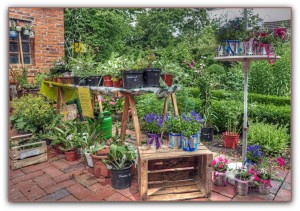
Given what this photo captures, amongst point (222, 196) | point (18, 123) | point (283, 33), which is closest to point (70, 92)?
point (18, 123)

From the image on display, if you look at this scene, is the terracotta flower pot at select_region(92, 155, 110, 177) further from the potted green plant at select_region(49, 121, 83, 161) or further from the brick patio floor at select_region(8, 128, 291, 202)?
the potted green plant at select_region(49, 121, 83, 161)

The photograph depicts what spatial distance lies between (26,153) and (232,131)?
2957 mm

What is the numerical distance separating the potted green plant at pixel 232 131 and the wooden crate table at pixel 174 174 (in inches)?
52.8

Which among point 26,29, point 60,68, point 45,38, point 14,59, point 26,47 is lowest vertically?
point 60,68

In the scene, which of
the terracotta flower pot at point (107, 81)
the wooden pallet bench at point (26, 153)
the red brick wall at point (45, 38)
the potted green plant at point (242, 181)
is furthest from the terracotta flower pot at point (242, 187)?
the red brick wall at point (45, 38)

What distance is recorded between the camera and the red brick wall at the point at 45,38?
5316mm

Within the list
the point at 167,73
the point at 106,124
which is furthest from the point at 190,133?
the point at 106,124

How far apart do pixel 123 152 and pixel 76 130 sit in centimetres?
108

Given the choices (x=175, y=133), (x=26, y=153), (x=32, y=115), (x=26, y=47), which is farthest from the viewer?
(x=26, y=47)

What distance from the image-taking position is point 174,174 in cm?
248

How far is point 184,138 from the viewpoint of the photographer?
7.37 ft

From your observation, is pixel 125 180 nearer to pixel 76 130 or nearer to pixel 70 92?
pixel 76 130

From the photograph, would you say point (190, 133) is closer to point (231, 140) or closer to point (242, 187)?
point (242, 187)

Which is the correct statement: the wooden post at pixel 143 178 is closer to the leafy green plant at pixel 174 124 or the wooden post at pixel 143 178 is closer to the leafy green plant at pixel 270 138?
the leafy green plant at pixel 174 124
